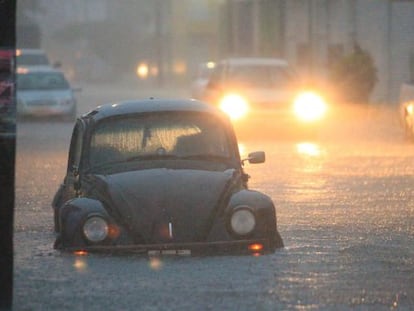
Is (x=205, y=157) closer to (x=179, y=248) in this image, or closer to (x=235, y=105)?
(x=179, y=248)

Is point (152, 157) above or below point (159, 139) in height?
below

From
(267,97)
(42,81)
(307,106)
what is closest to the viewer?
(307,106)

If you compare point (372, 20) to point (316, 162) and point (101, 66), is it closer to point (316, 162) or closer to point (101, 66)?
point (316, 162)

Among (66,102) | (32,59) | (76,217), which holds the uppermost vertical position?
(32,59)

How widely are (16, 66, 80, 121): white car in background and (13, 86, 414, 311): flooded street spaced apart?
14.5 meters

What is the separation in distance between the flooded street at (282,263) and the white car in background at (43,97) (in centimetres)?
1449

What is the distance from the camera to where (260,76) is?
29922 millimetres

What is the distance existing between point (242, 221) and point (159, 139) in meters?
1.72

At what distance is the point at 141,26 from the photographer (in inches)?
3991

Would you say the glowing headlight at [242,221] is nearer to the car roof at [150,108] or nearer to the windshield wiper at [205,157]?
the windshield wiper at [205,157]

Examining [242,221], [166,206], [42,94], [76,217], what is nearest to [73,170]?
[76,217]

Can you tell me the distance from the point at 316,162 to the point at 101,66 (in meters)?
66.3

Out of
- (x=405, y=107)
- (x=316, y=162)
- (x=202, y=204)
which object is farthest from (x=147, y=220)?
(x=405, y=107)

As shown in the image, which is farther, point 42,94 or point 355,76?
point 355,76
